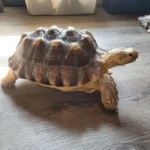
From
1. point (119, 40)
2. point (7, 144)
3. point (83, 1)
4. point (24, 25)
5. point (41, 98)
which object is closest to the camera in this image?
point (7, 144)

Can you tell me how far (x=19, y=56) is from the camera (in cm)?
122

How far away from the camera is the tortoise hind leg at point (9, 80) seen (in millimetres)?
1261

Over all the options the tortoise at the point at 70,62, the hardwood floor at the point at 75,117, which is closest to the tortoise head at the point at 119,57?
the tortoise at the point at 70,62

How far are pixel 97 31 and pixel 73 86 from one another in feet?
2.84

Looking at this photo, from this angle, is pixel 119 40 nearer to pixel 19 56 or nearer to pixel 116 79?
pixel 116 79

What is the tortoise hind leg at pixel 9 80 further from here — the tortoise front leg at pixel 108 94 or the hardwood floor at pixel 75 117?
the tortoise front leg at pixel 108 94

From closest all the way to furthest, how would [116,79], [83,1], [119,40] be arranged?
[116,79] → [119,40] → [83,1]

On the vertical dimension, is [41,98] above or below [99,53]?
below

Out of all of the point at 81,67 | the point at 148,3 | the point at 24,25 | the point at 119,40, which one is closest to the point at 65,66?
the point at 81,67

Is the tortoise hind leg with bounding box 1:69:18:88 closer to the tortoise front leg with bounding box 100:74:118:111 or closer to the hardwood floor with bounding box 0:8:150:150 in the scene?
the hardwood floor with bounding box 0:8:150:150

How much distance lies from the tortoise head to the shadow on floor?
0.62ft

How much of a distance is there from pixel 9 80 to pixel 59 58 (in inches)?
11.8

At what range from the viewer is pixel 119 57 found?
1139mm

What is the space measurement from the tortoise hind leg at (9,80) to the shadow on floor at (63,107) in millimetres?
25
